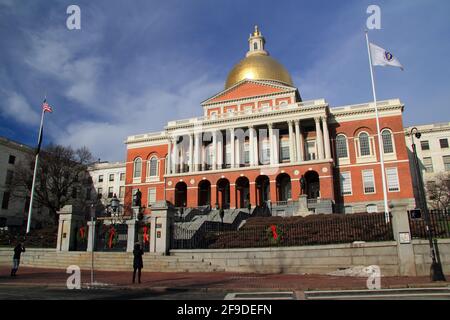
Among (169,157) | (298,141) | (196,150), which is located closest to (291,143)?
(298,141)

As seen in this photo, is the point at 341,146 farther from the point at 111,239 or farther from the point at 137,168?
the point at 111,239

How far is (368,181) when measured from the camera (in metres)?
46.8

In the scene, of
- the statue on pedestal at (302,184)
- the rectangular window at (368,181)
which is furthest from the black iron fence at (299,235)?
the rectangular window at (368,181)

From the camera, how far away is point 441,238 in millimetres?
15195

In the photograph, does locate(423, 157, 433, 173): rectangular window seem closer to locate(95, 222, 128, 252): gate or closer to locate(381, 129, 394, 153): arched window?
locate(381, 129, 394, 153): arched window

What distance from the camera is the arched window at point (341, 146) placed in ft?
161


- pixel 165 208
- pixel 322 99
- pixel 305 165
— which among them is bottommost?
pixel 165 208

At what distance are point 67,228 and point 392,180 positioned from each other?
4034 centimetres

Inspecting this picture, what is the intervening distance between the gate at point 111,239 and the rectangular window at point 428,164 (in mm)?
62193

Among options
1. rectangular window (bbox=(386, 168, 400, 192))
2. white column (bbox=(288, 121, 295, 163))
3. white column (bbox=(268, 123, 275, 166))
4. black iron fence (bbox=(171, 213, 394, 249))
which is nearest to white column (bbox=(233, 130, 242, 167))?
white column (bbox=(268, 123, 275, 166))

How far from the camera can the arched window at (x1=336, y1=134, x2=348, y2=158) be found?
161ft
